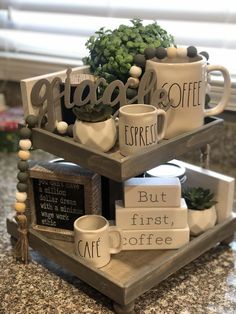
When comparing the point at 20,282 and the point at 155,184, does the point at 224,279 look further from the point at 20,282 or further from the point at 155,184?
the point at 20,282

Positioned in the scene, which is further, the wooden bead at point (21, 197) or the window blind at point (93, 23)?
the window blind at point (93, 23)

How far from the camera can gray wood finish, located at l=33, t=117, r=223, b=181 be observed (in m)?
0.78

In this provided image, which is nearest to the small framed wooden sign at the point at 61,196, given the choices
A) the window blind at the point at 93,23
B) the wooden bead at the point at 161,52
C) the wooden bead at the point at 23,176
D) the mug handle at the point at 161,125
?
the wooden bead at the point at 23,176

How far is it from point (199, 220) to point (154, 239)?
0.34 ft

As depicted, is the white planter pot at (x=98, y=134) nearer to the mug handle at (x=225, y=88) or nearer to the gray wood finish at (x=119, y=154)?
the gray wood finish at (x=119, y=154)

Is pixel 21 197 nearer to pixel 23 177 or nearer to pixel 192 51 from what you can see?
pixel 23 177

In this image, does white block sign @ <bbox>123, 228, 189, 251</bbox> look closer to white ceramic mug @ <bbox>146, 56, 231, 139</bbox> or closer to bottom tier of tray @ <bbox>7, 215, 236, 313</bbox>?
bottom tier of tray @ <bbox>7, 215, 236, 313</bbox>

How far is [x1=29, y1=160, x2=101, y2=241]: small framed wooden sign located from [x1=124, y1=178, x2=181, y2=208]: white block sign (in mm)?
71

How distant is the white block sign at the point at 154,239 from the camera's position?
0.88 m

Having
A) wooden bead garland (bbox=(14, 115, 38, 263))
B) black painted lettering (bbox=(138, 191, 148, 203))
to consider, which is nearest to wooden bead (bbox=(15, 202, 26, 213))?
wooden bead garland (bbox=(14, 115, 38, 263))

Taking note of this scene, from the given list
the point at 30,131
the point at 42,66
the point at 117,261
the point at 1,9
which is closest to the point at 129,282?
the point at 117,261

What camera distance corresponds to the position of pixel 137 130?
2.60 feet

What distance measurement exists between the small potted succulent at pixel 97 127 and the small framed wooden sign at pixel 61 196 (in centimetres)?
8

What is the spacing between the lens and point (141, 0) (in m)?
1.31
